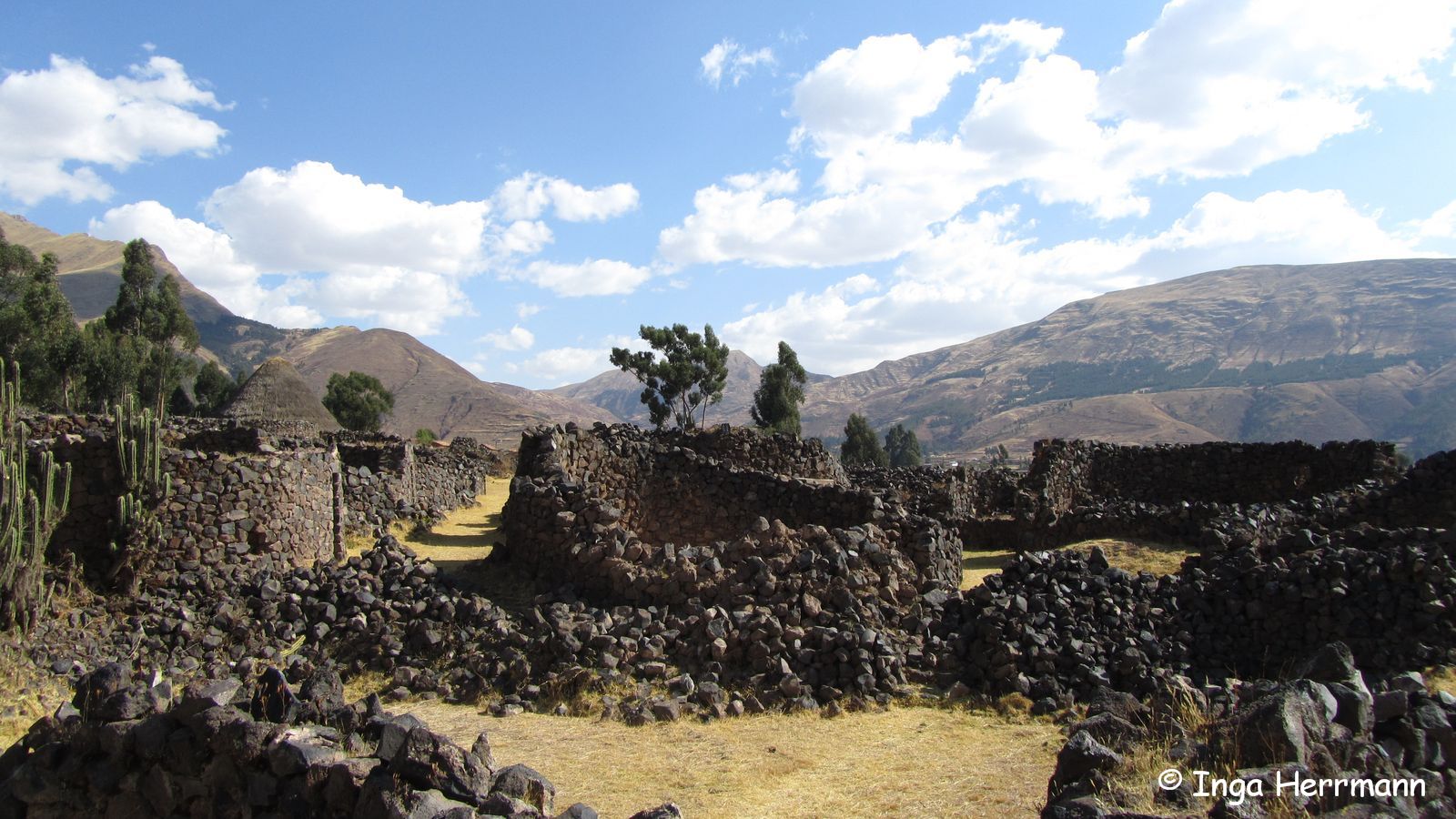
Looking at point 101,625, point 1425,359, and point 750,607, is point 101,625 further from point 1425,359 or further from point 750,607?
point 1425,359

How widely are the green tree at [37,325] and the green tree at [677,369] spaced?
28.2 m

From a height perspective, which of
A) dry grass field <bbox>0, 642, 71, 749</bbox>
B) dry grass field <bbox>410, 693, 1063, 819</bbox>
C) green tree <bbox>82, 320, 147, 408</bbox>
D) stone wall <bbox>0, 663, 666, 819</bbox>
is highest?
green tree <bbox>82, 320, 147, 408</bbox>

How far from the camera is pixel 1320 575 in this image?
391 inches

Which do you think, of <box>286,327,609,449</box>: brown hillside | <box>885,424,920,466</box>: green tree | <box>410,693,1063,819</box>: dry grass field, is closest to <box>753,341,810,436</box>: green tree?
<box>885,424,920,466</box>: green tree

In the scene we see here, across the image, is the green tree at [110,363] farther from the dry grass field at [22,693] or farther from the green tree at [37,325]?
the dry grass field at [22,693]

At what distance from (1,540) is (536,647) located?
606 cm

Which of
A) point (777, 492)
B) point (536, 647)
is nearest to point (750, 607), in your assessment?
point (536, 647)

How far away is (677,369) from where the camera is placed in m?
54.3

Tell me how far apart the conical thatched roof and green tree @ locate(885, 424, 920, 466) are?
57.9 meters

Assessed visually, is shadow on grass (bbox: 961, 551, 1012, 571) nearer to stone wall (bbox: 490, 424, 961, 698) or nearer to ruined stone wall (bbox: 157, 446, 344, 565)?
stone wall (bbox: 490, 424, 961, 698)

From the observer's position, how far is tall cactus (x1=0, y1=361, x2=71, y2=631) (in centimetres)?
961

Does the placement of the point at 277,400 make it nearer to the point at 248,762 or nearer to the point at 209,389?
the point at 209,389

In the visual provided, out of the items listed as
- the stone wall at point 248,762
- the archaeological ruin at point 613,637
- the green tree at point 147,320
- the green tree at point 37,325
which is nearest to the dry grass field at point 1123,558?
the archaeological ruin at point 613,637

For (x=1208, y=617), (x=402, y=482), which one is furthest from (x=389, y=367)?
(x=1208, y=617)
